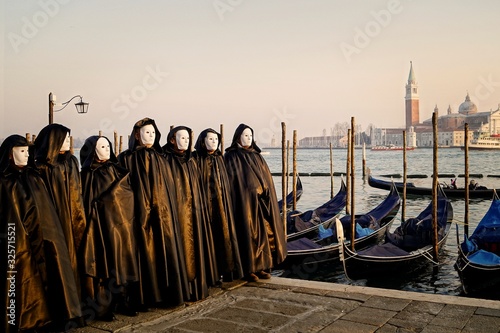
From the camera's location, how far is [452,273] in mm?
10055

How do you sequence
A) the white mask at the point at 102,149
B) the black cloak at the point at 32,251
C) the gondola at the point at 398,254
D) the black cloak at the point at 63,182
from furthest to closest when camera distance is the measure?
the gondola at the point at 398,254
the white mask at the point at 102,149
the black cloak at the point at 63,182
the black cloak at the point at 32,251

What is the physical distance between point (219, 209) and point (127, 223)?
→ 1.12m

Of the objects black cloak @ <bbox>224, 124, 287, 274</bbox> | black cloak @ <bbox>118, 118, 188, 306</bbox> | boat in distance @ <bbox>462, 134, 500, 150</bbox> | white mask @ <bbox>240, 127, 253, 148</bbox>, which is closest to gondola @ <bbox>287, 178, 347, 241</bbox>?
black cloak @ <bbox>224, 124, 287, 274</bbox>

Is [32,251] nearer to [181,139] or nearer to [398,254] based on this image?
[181,139]

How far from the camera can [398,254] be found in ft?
29.6

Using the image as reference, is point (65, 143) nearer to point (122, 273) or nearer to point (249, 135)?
point (122, 273)

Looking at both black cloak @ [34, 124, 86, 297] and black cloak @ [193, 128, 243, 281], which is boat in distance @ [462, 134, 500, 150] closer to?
black cloak @ [193, 128, 243, 281]

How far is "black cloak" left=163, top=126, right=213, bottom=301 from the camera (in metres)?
4.51

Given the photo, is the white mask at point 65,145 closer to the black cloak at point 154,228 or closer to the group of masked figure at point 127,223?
the group of masked figure at point 127,223

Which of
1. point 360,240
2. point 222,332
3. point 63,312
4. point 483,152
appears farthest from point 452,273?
point 483,152

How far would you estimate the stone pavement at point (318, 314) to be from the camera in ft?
12.3

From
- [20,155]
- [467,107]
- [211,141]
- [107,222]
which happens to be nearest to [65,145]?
[20,155]

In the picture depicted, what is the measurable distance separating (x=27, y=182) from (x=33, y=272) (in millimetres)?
586

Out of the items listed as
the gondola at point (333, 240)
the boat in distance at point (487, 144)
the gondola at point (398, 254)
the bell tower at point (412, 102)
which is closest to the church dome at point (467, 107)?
the bell tower at point (412, 102)
